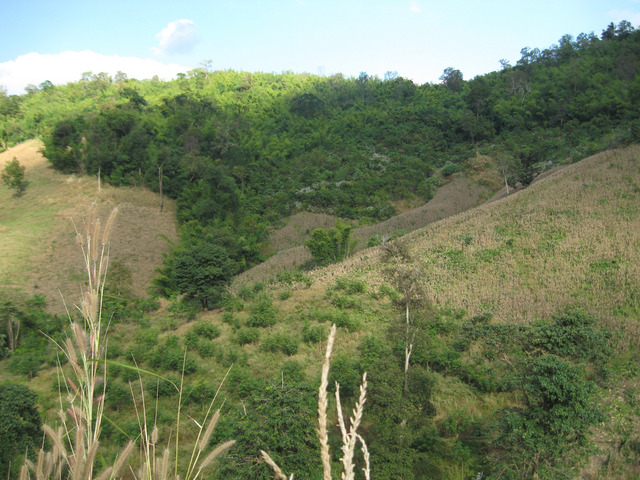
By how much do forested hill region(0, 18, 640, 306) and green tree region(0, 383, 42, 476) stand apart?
1100 cm

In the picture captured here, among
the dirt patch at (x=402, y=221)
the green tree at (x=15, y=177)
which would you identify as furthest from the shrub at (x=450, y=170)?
the green tree at (x=15, y=177)

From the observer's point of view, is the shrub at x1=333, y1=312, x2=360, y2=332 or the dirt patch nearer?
the shrub at x1=333, y1=312, x2=360, y2=332

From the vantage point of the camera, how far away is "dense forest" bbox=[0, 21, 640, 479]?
557 cm

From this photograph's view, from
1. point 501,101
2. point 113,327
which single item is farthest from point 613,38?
point 113,327

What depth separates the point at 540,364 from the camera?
529 cm

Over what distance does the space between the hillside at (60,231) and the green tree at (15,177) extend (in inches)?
20.8

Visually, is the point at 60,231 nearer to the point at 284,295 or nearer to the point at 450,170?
the point at 284,295

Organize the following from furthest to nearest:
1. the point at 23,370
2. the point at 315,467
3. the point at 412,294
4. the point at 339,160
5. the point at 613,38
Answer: the point at 613,38 < the point at 339,160 < the point at 23,370 < the point at 412,294 < the point at 315,467

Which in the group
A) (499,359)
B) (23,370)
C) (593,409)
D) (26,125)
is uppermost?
(26,125)

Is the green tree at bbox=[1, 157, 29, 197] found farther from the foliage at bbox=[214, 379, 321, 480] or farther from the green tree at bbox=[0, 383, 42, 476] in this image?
the foliage at bbox=[214, 379, 321, 480]

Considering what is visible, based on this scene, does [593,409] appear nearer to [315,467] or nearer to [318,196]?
[315,467]

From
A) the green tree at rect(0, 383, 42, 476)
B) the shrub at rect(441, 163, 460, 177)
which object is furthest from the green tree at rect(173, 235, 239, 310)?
the shrub at rect(441, 163, 460, 177)

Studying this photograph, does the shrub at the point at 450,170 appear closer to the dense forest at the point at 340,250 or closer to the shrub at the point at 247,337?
the dense forest at the point at 340,250

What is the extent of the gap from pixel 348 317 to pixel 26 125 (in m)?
43.6
